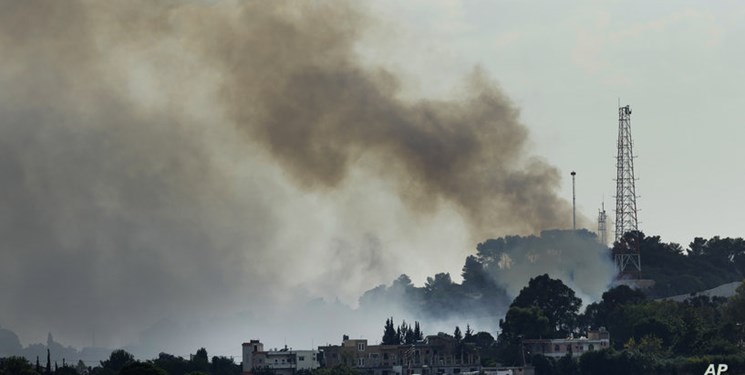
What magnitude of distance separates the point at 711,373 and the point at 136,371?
65796 mm

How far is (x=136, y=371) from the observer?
198 meters

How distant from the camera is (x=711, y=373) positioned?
653ft
